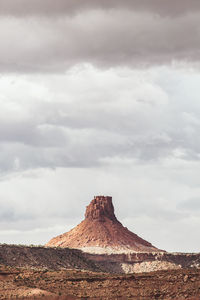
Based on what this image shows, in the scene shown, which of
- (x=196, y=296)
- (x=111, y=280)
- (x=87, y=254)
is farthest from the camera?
(x=87, y=254)

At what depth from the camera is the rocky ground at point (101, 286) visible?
8088 cm

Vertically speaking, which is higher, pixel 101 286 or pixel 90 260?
pixel 90 260

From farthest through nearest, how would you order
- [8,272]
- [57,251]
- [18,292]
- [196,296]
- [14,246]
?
[57,251] → [14,246] → [8,272] → [18,292] → [196,296]

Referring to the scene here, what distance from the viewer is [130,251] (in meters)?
185

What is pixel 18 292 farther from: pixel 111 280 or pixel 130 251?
pixel 130 251

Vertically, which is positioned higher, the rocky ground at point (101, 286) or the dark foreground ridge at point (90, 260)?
the dark foreground ridge at point (90, 260)

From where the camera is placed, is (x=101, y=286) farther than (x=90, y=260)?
No

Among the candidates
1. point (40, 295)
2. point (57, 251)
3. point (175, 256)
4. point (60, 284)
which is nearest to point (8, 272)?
point (60, 284)

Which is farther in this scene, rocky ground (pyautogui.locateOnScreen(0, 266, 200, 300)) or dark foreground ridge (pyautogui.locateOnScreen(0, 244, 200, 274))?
dark foreground ridge (pyautogui.locateOnScreen(0, 244, 200, 274))

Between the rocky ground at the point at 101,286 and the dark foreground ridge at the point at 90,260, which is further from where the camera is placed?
the dark foreground ridge at the point at 90,260

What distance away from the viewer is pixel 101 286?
86.9 m

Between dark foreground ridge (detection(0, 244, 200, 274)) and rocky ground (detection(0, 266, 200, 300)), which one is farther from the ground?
dark foreground ridge (detection(0, 244, 200, 274))

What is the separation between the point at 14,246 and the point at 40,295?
78027 millimetres

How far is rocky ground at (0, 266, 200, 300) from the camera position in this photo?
80875 mm
